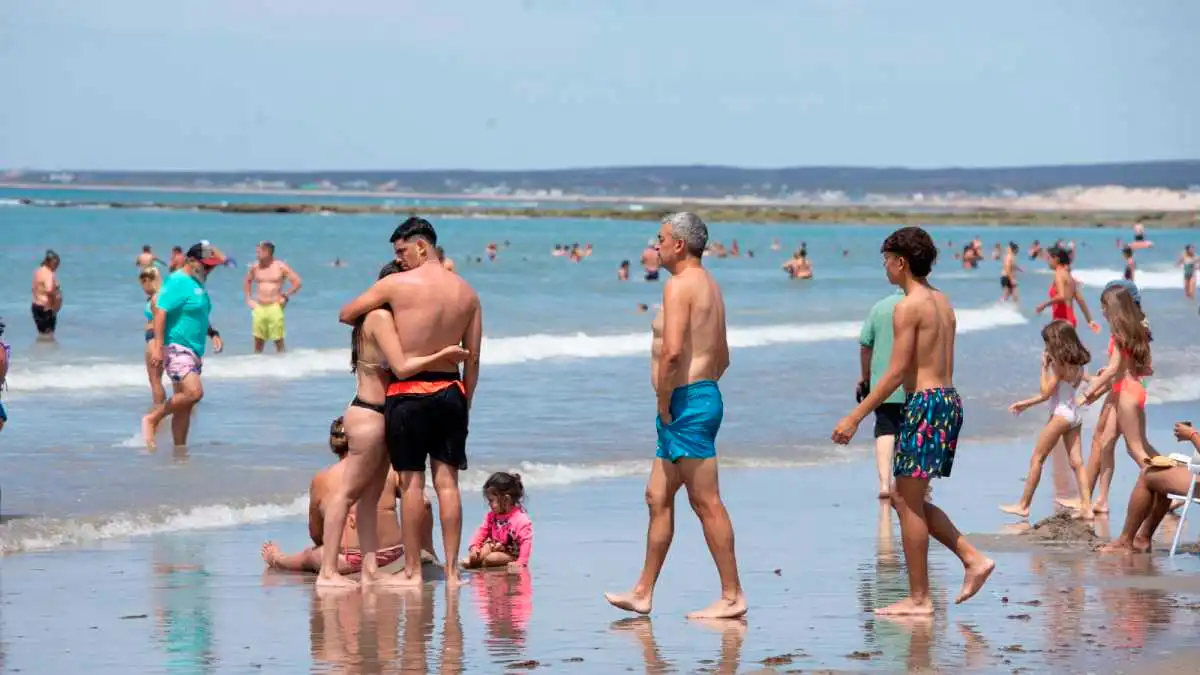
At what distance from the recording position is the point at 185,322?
41.5 ft

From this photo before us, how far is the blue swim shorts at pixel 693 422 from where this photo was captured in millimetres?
6996

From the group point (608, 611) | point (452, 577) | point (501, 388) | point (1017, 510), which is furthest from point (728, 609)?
point (501, 388)

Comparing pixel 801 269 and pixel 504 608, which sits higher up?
pixel 801 269

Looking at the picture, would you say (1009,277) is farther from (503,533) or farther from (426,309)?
(426,309)

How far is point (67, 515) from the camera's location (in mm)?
10445

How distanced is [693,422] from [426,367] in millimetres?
1384

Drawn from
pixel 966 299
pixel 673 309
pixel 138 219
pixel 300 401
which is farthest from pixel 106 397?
pixel 138 219

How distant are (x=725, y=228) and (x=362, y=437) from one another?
101 m

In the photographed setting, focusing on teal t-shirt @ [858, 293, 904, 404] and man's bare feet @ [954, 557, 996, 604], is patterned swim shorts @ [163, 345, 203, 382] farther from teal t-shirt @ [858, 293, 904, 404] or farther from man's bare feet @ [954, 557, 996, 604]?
man's bare feet @ [954, 557, 996, 604]

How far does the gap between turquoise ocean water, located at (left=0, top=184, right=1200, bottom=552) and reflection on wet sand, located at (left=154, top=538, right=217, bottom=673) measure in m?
0.89

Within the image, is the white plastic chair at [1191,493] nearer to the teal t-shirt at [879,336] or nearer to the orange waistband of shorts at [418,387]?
the teal t-shirt at [879,336]

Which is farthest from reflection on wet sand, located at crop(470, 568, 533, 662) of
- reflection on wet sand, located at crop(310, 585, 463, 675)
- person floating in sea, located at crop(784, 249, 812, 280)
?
person floating in sea, located at crop(784, 249, 812, 280)

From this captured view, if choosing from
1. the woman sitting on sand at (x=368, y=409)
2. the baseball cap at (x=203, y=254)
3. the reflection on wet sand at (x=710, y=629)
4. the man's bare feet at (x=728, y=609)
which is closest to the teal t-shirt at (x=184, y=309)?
the baseball cap at (x=203, y=254)

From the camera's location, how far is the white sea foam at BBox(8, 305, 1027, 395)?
64.8 ft
